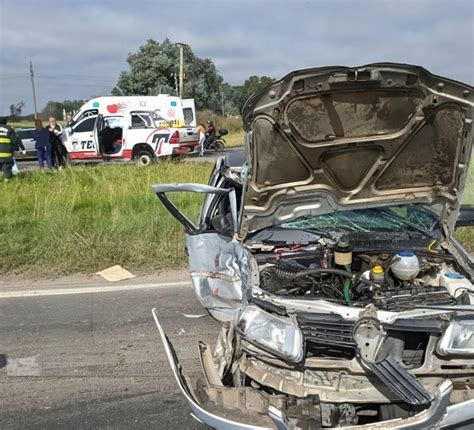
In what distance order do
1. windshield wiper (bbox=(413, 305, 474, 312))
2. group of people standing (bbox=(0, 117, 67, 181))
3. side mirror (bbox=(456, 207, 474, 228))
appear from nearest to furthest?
1. windshield wiper (bbox=(413, 305, 474, 312))
2. side mirror (bbox=(456, 207, 474, 228))
3. group of people standing (bbox=(0, 117, 67, 181))

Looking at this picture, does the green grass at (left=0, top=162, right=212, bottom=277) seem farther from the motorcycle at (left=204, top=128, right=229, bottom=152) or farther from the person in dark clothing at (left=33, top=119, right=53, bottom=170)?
the motorcycle at (left=204, top=128, right=229, bottom=152)

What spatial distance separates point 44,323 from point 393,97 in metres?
3.57

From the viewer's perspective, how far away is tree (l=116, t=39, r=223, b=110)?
4791 centimetres

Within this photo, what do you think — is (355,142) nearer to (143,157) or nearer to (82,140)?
(143,157)

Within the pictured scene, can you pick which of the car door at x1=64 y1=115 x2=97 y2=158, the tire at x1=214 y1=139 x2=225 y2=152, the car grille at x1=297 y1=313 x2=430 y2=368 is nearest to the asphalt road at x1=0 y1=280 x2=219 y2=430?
the car grille at x1=297 y1=313 x2=430 y2=368

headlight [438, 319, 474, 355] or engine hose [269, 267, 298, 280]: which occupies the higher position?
engine hose [269, 267, 298, 280]

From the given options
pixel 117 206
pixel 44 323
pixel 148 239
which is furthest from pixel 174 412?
pixel 117 206

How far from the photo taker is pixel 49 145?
17.1m

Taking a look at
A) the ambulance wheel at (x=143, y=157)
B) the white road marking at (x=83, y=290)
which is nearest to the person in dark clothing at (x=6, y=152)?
the ambulance wheel at (x=143, y=157)

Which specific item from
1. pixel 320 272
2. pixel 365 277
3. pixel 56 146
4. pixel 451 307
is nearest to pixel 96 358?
pixel 320 272

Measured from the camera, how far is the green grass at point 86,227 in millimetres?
6559

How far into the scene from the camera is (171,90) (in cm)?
4706

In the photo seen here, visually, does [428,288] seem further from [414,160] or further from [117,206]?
[117,206]

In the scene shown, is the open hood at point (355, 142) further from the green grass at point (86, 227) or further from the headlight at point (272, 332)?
the green grass at point (86, 227)
